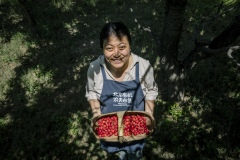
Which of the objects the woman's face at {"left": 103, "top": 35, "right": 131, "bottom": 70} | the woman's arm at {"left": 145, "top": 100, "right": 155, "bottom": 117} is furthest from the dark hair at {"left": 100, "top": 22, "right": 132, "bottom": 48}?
the woman's arm at {"left": 145, "top": 100, "right": 155, "bottom": 117}

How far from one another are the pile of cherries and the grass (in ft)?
6.48

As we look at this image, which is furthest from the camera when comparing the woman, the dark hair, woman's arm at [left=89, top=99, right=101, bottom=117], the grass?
the grass

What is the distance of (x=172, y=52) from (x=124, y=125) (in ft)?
7.92

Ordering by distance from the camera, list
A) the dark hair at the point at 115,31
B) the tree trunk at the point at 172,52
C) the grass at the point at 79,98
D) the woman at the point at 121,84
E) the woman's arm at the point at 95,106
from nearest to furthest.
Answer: the dark hair at the point at 115,31
the woman at the point at 121,84
the woman's arm at the point at 95,106
the tree trunk at the point at 172,52
the grass at the point at 79,98

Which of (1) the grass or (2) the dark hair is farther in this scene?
(1) the grass

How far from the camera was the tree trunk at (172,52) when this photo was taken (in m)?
3.98

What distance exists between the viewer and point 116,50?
8.77ft

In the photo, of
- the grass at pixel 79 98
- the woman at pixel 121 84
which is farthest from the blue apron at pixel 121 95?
the grass at pixel 79 98

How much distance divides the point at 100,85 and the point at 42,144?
2.75m

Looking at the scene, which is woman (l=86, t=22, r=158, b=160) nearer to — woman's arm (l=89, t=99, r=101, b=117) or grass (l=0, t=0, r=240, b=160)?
woman's arm (l=89, t=99, r=101, b=117)

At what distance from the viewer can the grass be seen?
4.66 m

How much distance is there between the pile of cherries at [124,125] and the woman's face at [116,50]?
25.0 inches

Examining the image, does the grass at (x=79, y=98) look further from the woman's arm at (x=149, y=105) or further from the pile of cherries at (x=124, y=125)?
the pile of cherries at (x=124, y=125)

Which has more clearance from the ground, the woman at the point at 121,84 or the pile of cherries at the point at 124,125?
the woman at the point at 121,84
